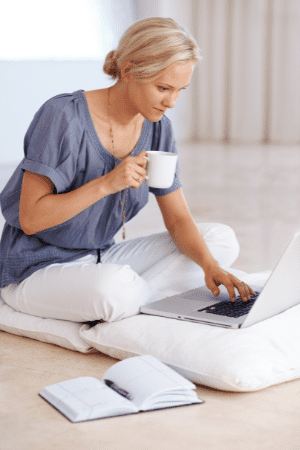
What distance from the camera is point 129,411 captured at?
1188 millimetres

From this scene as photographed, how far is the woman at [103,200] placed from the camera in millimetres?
1514

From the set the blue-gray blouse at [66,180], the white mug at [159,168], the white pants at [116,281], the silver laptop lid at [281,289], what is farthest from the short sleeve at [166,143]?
the silver laptop lid at [281,289]

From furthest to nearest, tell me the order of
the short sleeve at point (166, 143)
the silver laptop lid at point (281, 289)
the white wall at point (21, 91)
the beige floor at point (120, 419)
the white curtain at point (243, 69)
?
the white curtain at point (243, 69)
the white wall at point (21, 91)
the short sleeve at point (166, 143)
the silver laptop lid at point (281, 289)
the beige floor at point (120, 419)

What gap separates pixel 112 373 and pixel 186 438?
0.23 m

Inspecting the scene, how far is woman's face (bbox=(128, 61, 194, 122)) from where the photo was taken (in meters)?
1.50

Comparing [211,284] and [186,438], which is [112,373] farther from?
[211,284]

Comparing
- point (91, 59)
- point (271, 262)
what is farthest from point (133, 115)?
point (91, 59)

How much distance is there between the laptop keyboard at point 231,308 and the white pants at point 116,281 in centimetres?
18

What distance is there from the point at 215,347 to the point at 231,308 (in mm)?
209

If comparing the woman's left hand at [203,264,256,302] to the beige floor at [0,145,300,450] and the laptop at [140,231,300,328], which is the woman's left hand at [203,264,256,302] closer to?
the laptop at [140,231,300,328]

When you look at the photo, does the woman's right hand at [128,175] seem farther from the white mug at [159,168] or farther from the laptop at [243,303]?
the laptop at [243,303]

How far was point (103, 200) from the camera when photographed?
67.7 inches

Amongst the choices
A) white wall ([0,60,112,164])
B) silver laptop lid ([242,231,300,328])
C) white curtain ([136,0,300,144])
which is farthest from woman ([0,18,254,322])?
white curtain ([136,0,300,144])

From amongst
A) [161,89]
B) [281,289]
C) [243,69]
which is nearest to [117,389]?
[281,289]
